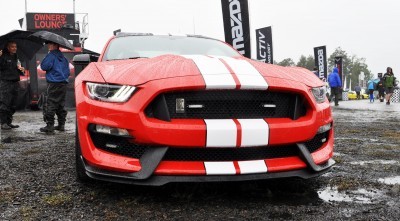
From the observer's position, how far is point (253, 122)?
2.38m

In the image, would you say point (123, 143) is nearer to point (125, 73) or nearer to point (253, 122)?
point (125, 73)

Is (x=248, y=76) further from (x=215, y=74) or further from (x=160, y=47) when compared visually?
(x=160, y=47)

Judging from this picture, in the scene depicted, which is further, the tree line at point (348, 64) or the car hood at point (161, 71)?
the tree line at point (348, 64)

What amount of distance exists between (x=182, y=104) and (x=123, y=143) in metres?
0.43

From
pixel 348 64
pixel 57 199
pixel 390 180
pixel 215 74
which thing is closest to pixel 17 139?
pixel 57 199

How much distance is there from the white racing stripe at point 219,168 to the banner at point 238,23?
7248 millimetres

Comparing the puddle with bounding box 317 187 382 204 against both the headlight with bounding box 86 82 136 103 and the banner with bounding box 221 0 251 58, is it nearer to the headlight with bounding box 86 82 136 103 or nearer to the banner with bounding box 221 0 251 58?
the headlight with bounding box 86 82 136 103

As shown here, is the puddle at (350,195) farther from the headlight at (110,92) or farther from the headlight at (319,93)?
the headlight at (110,92)

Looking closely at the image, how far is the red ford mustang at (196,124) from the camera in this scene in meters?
2.29

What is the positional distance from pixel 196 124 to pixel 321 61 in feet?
75.0

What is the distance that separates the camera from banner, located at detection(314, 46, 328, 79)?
23.3 m

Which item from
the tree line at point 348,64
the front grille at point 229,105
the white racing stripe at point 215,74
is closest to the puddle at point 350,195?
the front grille at point 229,105

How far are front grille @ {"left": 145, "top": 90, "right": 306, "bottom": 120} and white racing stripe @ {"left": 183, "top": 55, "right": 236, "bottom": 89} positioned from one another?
6 centimetres

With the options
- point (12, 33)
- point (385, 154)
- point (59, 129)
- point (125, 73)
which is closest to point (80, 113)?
point (125, 73)
